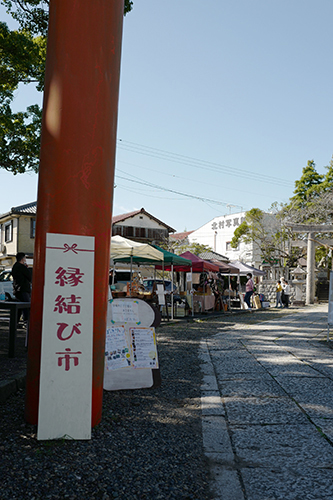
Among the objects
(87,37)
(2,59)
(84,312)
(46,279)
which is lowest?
(84,312)

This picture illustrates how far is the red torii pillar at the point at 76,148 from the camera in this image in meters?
3.01

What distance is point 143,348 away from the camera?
4371mm

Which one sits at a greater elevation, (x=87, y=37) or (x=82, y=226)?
(x=87, y=37)

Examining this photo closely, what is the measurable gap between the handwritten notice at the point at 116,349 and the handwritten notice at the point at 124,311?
0.33 feet

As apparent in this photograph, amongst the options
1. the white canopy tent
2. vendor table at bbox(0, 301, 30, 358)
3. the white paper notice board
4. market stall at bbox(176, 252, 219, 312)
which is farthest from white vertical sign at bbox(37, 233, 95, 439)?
market stall at bbox(176, 252, 219, 312)

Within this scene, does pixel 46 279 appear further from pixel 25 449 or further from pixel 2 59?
pixel 2 59

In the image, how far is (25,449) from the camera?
2.63m

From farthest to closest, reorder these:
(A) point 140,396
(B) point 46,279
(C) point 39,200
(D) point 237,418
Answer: (A) point 140,396, (D) point 237,418, (C) point 39,200, (B) point 46,279

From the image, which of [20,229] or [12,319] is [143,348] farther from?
[20,229]

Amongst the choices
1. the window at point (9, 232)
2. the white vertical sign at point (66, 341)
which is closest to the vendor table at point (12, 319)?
the white vertical sign at point (66, 341)

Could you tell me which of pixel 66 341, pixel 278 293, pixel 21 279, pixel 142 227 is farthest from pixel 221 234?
pixel 66 341

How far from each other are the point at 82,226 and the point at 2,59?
27.5ft

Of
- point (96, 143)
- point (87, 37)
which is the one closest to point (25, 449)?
point (96, 143)

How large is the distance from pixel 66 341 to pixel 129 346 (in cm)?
151
